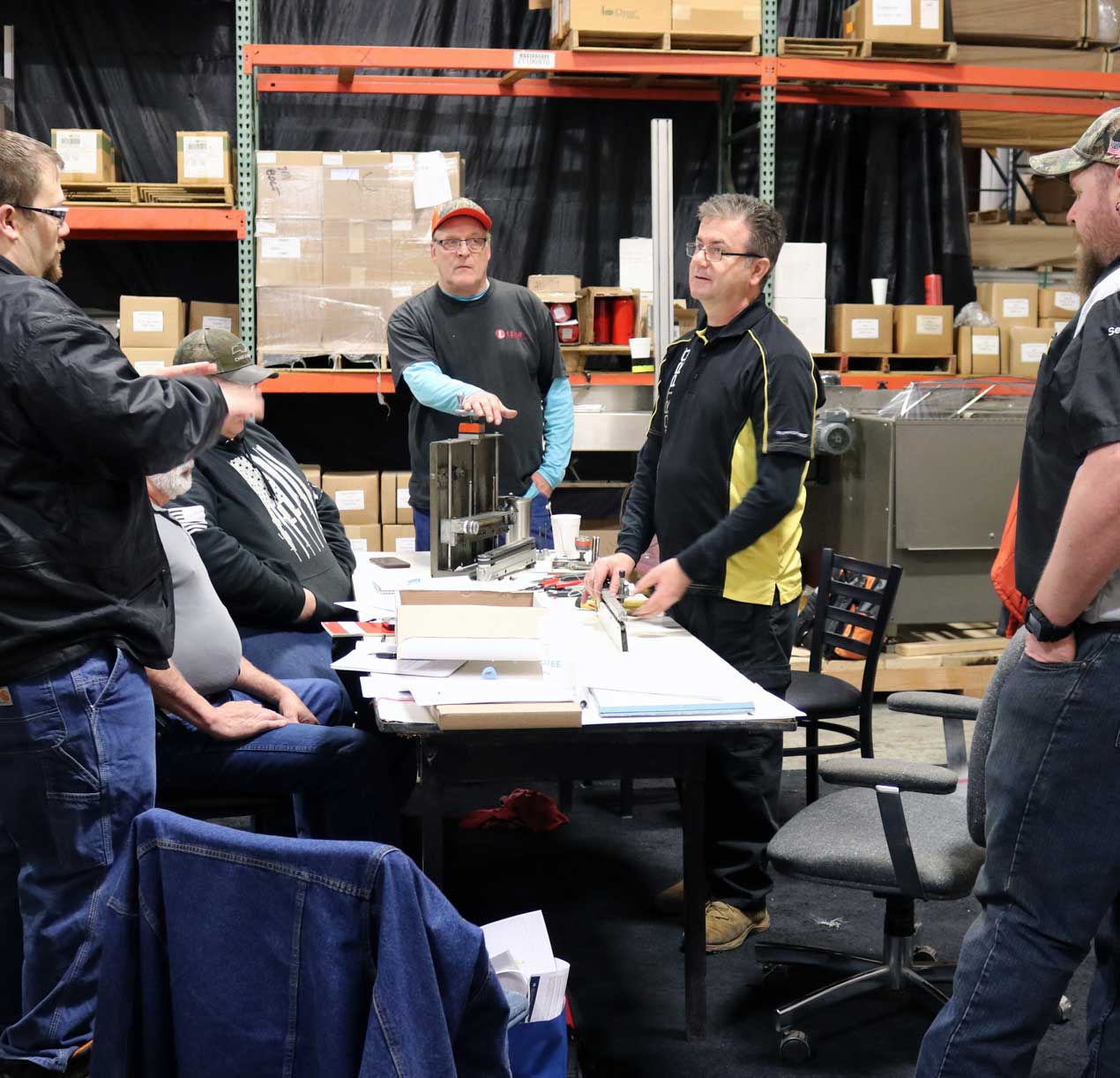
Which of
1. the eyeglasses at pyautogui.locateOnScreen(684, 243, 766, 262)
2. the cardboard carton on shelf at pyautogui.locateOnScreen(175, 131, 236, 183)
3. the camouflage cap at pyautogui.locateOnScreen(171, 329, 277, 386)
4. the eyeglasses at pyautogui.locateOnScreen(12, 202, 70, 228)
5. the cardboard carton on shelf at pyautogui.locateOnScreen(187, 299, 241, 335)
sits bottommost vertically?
the camouflage cap at pyautogui.locateOnScreen(171, 329, 277, 386)

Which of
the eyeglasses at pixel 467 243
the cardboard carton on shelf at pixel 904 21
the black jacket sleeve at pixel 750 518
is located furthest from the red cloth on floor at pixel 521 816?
the cardboard carton on shelf at pixel 904 21

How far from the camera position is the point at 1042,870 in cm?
170

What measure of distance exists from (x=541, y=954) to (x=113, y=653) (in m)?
0.83

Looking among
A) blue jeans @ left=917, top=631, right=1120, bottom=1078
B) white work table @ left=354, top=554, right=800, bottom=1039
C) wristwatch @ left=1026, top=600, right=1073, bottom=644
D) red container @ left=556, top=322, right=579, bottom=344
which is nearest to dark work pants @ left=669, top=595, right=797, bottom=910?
white work table @ left=354, top=554, right=800, bottom=1039

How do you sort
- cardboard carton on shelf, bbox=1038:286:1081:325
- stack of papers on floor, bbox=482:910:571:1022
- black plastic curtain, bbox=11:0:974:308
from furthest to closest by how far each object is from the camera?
cardboard carton on shelf, bbox=1038:286:1081:325
black plastic curtain, bbox=11:0:974:308
stack of papers on floor, bbox=482:910:571:1022

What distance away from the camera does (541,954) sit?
190 centimetres

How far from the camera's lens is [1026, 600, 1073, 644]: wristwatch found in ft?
5.46

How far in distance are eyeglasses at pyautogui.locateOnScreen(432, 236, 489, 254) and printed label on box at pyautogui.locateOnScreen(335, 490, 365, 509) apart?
1.49 metres

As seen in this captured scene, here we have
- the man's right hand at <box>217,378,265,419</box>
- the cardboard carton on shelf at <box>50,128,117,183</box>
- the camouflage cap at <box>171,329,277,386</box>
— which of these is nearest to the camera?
the man's right hand at <box>217,378,265,419</box>

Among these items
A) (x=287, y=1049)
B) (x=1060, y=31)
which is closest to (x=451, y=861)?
(x=287, y=1049)

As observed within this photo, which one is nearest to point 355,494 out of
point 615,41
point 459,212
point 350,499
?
point 350,499

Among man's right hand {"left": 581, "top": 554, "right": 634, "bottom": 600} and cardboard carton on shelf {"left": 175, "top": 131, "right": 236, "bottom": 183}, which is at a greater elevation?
cardboard carton on shelf {"left": 175, "top": 131, "right": 236, "bottom": 183}

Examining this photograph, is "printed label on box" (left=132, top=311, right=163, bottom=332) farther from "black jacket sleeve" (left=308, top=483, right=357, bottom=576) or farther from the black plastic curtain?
"black jacket sleeve" (left=308, top=483, right=357, bottom=576)

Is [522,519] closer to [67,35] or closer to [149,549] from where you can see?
[149,549]
